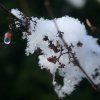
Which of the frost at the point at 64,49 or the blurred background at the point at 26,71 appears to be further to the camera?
the blurred background at the point at 26,71

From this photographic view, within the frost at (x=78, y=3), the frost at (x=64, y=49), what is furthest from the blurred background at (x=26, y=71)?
the frost at (x=64, y=49)

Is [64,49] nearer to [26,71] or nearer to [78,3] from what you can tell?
[26,71]

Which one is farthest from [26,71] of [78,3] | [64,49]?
[64,49]

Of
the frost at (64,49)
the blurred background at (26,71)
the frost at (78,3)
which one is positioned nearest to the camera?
the frost at (64,49)

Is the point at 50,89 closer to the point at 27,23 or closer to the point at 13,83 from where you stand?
the point at 13,83

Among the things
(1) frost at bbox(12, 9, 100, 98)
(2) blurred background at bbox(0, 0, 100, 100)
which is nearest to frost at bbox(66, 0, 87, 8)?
(2) blurred background at bbox(0, 0, 100, 100)

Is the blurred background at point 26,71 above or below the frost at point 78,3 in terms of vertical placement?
below

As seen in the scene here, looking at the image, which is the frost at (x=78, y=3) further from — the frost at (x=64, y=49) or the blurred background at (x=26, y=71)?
the frost at (x=64, y=49)

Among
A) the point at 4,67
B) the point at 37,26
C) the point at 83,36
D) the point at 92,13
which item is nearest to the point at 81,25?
the point at 83,36

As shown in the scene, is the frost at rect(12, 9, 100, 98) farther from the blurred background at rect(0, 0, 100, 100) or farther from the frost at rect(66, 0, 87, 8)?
the frost at rect(66, 0, 87, 8)
